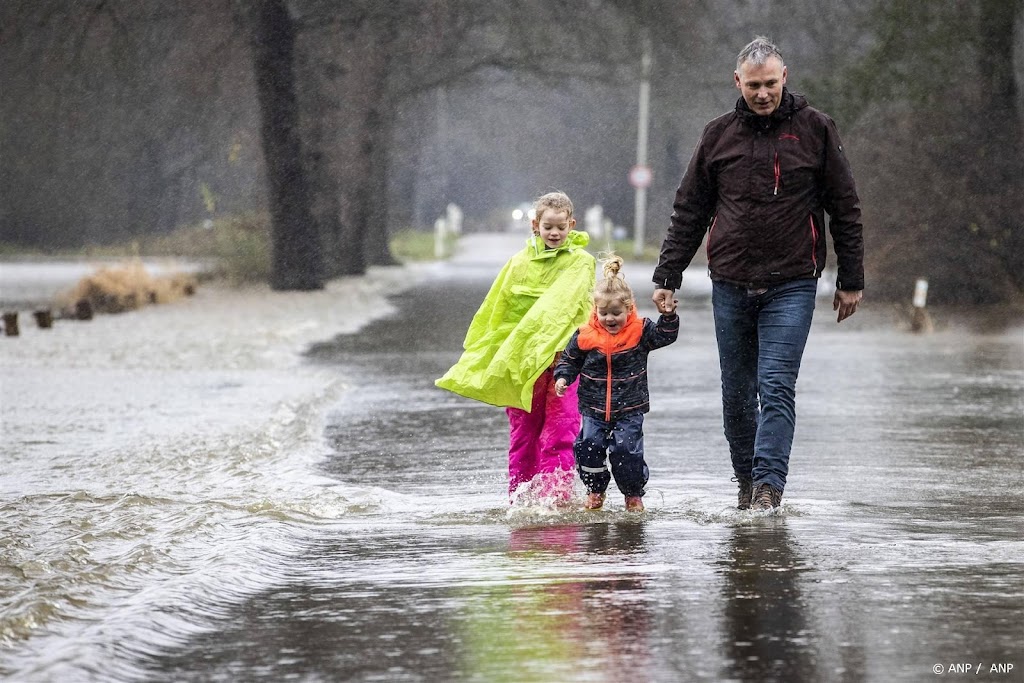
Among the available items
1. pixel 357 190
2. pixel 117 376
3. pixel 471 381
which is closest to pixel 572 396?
pixel 471 381

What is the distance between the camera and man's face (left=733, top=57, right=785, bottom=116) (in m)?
6.64

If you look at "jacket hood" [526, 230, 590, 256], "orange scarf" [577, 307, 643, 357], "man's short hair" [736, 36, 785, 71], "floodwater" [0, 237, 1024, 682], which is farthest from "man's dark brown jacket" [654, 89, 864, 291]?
"floodwater" [0, 237, 1024, 682]

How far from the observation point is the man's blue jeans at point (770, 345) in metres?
6.84

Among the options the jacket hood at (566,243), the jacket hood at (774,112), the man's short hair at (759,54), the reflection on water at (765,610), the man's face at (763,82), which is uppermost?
the man's short hair at (759,54)

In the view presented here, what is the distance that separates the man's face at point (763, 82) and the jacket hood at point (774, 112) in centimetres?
4

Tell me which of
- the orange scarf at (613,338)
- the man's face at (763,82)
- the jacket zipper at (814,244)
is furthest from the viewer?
the orange scarf at (613,338)

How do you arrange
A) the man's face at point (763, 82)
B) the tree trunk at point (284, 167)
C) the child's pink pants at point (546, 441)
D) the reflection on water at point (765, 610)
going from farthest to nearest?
the tree trunk at point (284, 167) < the child's pink pants at point (546, 441) < the man's face at point (763, 82) < the reflection on water at point (765, 610)

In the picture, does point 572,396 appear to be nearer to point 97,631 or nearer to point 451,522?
point 451,522

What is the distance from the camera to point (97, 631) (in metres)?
5.15

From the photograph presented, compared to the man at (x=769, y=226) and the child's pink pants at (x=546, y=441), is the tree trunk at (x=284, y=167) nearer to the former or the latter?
the child's pink pants at (x=546, y=441)

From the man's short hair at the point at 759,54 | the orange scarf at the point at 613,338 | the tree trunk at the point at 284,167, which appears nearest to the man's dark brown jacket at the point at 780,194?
the man's short hair at the point at 759,54

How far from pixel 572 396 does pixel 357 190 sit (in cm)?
2796

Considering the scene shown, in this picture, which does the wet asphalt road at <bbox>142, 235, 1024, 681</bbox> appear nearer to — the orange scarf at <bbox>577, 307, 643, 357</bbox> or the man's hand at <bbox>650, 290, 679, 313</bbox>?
the orange scarf at <bbox>577, 307, 643, 357</bbox>

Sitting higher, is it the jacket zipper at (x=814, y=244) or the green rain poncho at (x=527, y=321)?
the jacket zipper at (x=814, y=244)
